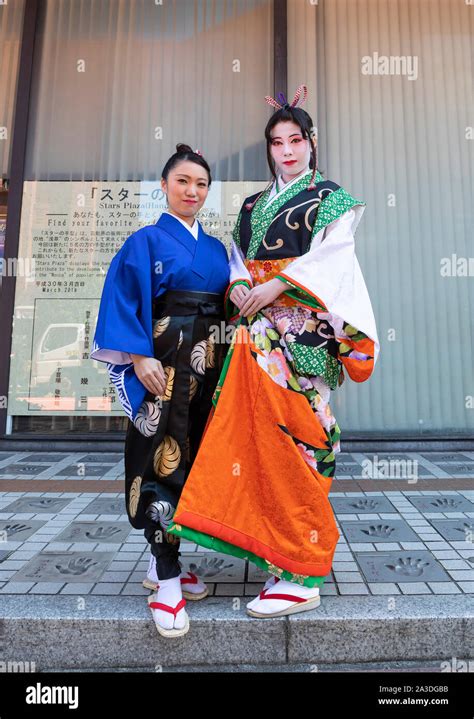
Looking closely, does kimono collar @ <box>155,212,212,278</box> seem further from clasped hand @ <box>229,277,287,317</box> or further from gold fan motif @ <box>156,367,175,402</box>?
gold fan motif @ <box>156,367,175,402</box>

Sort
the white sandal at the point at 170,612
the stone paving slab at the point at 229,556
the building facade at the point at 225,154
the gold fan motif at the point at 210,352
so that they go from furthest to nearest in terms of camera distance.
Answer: the building facade at the point at 225,154 < the stone paving slab at the point at 229,556 < the gold fan motif at the point at 210,352 < the white sandal at the point at 170,612

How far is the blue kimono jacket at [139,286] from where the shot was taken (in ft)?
5.58

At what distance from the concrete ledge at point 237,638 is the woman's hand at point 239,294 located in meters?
1.22

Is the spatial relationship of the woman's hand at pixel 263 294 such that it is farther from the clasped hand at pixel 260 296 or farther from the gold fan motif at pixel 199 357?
the gold fan motif at pixel 199 357

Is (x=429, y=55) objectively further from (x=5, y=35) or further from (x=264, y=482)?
(x=264, y=482)

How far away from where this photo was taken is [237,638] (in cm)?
171

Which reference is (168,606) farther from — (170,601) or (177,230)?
(177,230)

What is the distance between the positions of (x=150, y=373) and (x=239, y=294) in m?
0.48

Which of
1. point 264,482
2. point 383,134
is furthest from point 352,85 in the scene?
point 264,482

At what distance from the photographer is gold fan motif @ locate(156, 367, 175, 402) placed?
69.7 inches

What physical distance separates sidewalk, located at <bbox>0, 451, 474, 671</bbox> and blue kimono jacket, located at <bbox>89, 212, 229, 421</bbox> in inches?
33.2

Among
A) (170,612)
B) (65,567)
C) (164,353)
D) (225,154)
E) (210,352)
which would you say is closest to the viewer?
(170,612)

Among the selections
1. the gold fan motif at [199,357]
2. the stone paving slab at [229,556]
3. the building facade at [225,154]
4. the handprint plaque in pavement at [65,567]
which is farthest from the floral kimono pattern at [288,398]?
the building facade at [225,154]

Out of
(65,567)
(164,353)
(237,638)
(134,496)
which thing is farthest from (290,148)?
(65,567)
